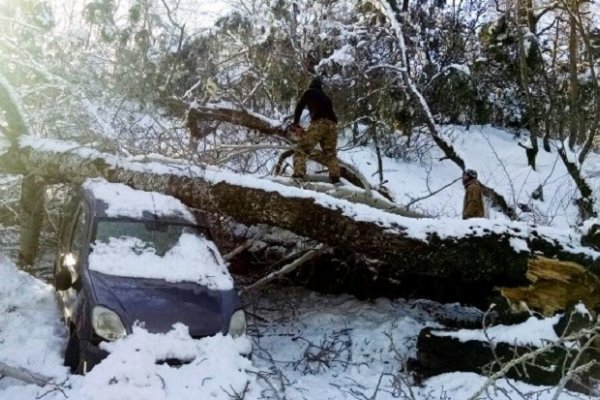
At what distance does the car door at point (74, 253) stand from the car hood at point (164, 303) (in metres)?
0.33

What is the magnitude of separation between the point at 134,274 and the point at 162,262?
1.09ft

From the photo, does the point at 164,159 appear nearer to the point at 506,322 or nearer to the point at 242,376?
the point at 242,376

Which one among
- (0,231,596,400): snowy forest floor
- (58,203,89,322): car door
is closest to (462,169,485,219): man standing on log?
(0,231,596,400): snowy forest floor

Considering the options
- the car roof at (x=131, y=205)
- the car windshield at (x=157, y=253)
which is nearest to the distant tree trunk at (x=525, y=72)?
the car roof at (x=131, y=205)

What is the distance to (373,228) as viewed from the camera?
638 centimetres

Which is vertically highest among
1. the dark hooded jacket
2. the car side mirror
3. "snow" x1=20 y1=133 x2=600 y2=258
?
the dark hooded jacket

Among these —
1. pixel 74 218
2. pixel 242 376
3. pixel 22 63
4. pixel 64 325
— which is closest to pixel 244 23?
pixel 22 63

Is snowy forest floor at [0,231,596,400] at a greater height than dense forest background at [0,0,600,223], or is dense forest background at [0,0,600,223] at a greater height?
dense forest background at [0,0,600,223]

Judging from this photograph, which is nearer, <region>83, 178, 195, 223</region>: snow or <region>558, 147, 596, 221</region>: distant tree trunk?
<region>83, 178, 195, 223</region>: snow

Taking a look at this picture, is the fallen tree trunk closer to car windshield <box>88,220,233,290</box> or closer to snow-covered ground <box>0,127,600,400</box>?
snow-covered ground <box>0,127,600,400</box>

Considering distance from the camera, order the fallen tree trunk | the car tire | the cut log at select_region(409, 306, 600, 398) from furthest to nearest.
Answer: the fallen tree trunk
the cut log at select_region(409, 306, 600, 398)
the car tire

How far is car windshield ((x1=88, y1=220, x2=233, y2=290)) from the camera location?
17.0 ft

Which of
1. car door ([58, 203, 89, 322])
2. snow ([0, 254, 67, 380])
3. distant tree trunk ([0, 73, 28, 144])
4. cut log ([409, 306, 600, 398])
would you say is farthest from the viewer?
distant tree trunk ([0, 73, 28, 144])

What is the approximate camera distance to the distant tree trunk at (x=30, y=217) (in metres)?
8.39
